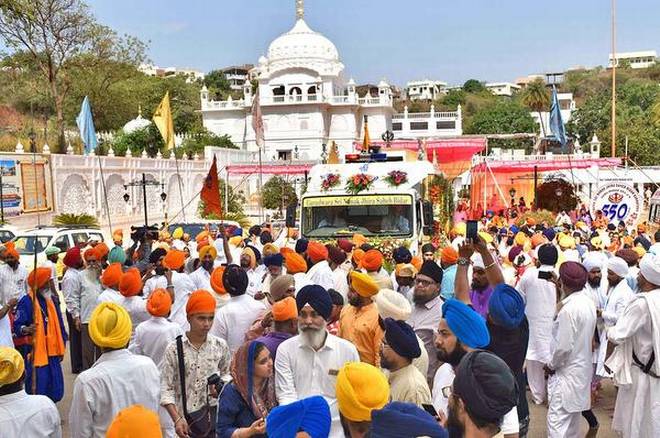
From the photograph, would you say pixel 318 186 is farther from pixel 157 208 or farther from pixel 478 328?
pixel 157 208

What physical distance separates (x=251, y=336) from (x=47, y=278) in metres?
2.82

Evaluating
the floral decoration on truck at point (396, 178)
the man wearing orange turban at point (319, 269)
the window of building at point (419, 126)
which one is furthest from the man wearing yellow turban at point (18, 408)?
the window of building at point (419, 126)

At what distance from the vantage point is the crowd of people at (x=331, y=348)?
2.94 metres

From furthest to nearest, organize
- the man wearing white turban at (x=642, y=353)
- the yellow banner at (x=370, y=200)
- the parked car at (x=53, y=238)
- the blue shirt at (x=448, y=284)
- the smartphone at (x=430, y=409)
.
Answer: the parked car at (x=53, y=238) < the yellow banner at (x=370, y=200) < the blue shirt at (x=448, y=284) < the man wearing white turban at (x=642, y=353) < the smartphone at (x=430, y=409)

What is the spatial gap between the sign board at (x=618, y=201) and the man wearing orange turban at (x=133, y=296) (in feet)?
42.1

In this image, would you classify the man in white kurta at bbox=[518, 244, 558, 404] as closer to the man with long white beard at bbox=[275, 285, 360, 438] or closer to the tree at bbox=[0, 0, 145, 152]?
the man with long white beard at bbox=[275, 285, 360, 438]

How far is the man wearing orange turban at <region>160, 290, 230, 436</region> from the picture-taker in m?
4.60

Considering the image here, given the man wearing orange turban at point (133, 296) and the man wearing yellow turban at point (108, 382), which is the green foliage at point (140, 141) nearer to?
the man wearing orange turban at point (133, 296)

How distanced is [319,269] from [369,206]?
428 centimetres

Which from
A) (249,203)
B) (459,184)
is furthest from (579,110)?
(249,203)

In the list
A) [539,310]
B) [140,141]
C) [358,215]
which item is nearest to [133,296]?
[539,310]

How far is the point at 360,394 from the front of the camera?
9.48 feet

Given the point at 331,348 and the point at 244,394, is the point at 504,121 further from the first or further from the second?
the point at 244,394

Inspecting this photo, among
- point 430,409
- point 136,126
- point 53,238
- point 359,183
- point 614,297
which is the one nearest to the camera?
point 430,409
